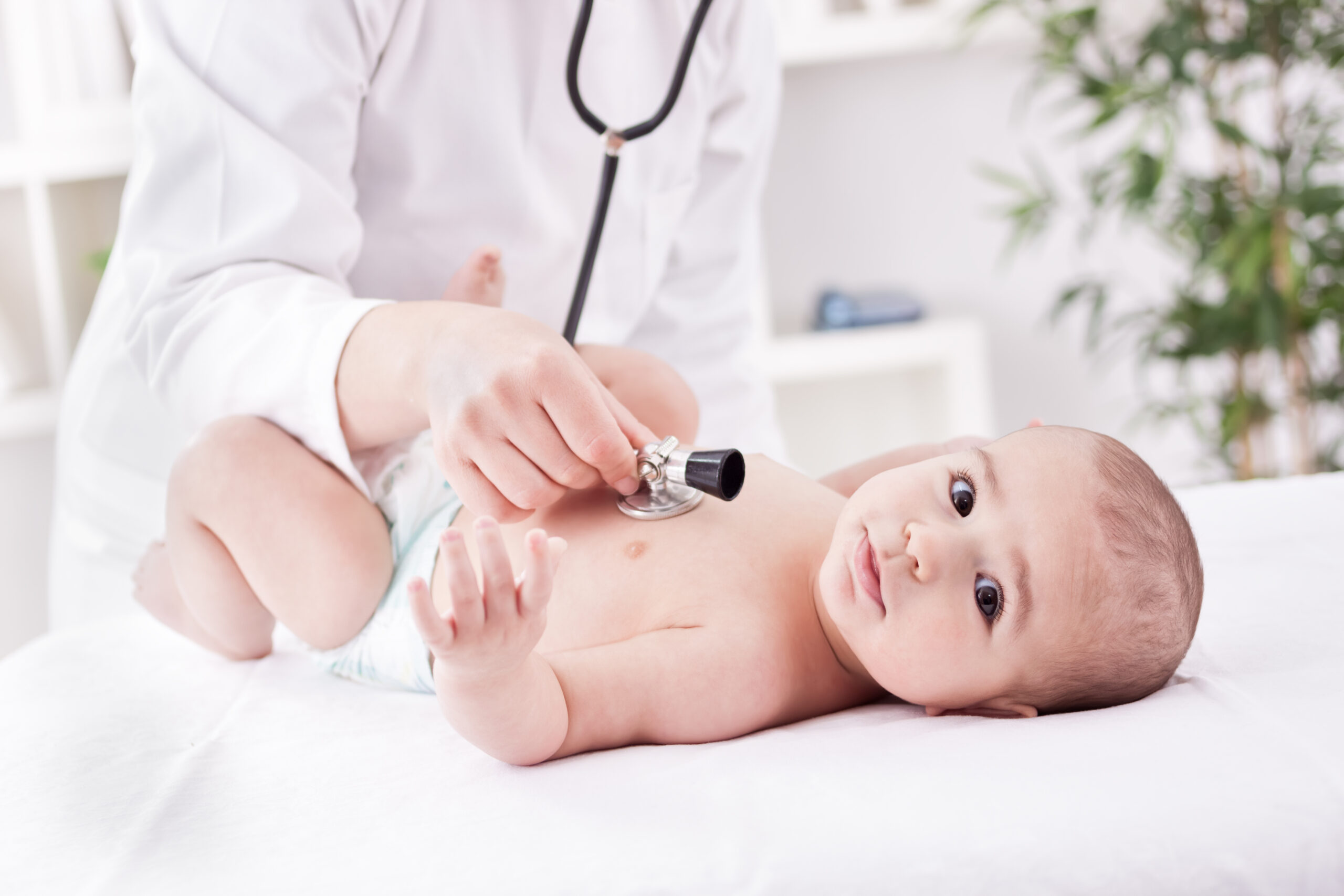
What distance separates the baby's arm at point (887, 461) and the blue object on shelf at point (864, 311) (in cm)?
151

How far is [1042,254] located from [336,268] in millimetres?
2385

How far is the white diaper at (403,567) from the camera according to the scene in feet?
3.16

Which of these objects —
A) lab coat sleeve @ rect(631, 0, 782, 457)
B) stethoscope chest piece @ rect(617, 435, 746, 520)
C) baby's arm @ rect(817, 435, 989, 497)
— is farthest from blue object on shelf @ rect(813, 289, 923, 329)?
stethoscope chest piece @ rect(617, 435, 746, 520)

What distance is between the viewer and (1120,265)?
304 cm

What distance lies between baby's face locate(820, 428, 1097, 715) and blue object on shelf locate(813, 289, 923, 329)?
186cm

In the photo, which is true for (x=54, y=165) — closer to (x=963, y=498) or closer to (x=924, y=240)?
(x=924, y=240)

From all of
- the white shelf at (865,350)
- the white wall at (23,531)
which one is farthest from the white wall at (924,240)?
the white shelf at (865,350)

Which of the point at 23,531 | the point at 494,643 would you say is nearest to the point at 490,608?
the point at 494,643

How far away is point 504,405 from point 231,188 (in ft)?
1.40

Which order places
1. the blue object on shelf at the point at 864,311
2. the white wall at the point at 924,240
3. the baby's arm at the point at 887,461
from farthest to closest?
the white wall at the point at 924,240
the blue object on shelf at the point at 864,311
the baby's arm at the point at 887,461

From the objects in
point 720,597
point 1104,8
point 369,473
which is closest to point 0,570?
point 369,473

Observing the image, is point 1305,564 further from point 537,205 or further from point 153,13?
point 153,13

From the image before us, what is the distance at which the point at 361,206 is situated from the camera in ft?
3.79

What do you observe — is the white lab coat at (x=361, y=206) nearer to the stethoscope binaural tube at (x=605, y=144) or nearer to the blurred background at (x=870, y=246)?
the stethoscope binaural tube at (x=605, y=144)
